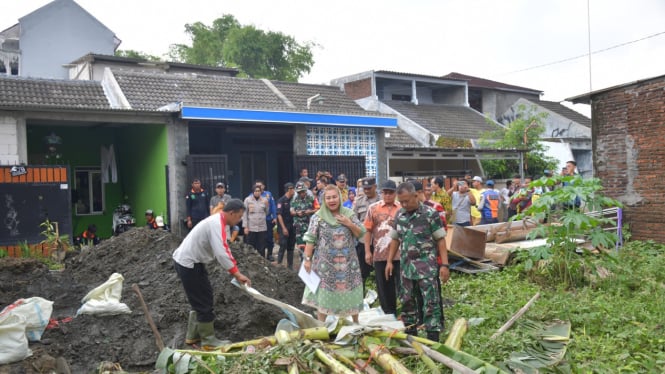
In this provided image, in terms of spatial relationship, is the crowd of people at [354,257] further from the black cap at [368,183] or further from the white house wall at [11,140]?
the white house wall at [11,140]

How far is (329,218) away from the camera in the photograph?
20.3ft

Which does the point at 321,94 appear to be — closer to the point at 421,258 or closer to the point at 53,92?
the point at 53,92

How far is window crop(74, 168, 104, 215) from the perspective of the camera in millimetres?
16328

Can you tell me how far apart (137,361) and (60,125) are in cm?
1173

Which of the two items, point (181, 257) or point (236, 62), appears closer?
point (181, 257)

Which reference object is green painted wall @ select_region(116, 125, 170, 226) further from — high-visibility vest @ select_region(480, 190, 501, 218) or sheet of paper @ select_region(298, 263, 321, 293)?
sheet of paper @ select_region(298, 263, 321, 293)

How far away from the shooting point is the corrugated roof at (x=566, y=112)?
2970 centimetres

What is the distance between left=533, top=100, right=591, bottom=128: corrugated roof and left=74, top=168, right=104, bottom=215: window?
22.2 meters

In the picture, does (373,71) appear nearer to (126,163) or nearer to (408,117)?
(408,117)

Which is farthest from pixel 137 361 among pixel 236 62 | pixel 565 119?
pixel 236 62

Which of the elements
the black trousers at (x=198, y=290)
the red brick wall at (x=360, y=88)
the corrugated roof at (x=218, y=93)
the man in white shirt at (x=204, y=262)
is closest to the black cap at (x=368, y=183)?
the man in white shirt at (x=204, y=262)

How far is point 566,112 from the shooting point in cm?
3073

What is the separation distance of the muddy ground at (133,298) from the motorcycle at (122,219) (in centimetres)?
471

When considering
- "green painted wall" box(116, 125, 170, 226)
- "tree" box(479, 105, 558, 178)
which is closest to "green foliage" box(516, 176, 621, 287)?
"green painted wall" box(116, 125, 170, 226)
